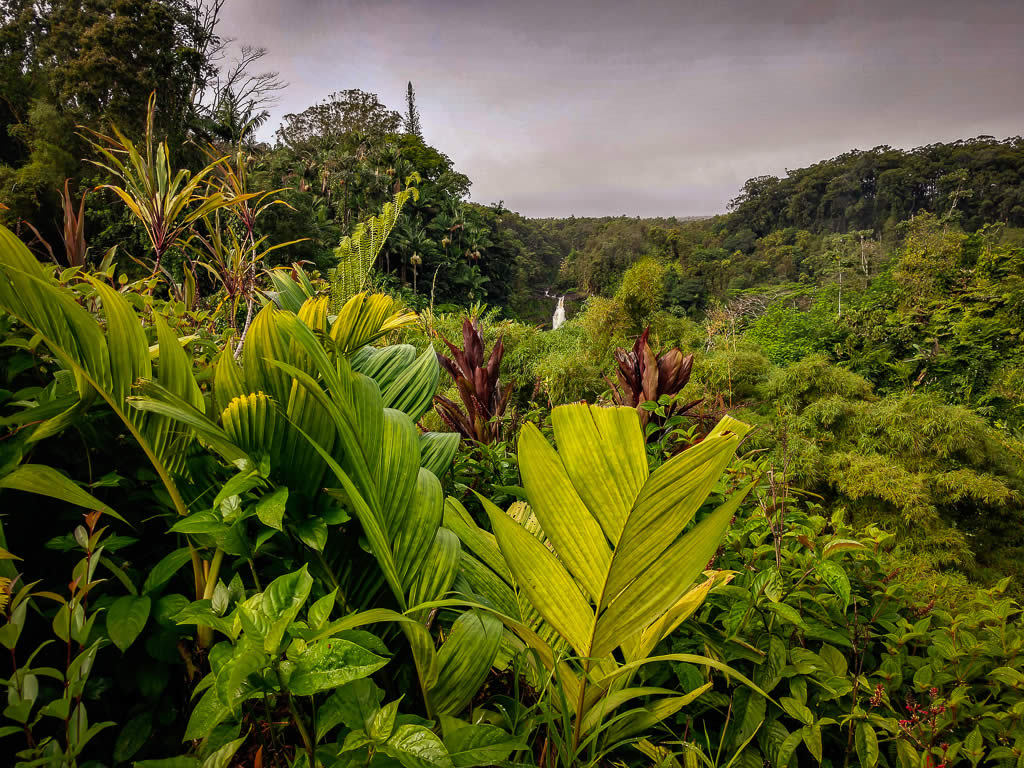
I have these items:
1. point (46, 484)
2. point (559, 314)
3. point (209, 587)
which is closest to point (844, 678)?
point (209, 587)

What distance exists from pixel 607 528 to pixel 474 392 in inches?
55.3

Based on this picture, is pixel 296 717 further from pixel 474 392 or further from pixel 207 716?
pixel 474 392

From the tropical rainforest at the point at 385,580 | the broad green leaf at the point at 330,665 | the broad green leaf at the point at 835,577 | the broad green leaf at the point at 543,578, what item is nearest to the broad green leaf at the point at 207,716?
the tropical rainforest at the point at 385,580

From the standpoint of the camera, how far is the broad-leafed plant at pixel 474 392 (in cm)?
183

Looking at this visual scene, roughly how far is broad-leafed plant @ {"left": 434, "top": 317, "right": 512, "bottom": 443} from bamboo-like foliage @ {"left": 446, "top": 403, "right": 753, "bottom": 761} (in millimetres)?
1196

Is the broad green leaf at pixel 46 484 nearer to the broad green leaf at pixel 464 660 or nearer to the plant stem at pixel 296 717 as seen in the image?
the plant stem at pixel 296 717

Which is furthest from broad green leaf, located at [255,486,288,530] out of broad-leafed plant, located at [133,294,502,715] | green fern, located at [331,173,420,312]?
green fern, located at [331,173,420,312]

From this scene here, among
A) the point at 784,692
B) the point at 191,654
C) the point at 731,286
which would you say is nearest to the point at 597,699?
the point at 784,692

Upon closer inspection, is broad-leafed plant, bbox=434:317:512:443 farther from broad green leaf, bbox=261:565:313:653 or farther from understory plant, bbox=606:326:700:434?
broad green leaf, bbox=261:565:313:653

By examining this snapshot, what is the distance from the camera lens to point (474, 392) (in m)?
1.88

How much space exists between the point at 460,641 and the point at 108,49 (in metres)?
21.3

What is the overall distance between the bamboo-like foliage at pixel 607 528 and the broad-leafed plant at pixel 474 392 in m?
1.20

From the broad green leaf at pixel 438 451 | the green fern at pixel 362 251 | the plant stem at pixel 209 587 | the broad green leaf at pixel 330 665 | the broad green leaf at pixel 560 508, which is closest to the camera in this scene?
the broad green leaf at pixel 330 665

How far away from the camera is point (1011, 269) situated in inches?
346
